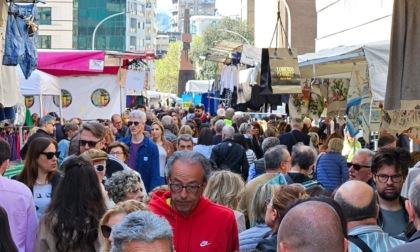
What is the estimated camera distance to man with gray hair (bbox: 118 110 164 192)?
1203 cm

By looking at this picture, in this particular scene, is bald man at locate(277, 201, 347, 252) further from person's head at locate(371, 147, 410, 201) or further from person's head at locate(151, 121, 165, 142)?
person's head at locate(151, 121, 165, 142)

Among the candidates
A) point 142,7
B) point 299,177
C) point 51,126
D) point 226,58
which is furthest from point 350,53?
point 142,7

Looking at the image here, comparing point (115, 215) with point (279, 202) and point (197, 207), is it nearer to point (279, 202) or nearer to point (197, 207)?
point (197, 207)

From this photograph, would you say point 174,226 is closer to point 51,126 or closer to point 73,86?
point 51,126

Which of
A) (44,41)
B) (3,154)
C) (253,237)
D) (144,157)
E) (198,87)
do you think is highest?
(44,41)

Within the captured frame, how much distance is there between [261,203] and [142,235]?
3273 mm

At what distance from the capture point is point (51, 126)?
48.9ft

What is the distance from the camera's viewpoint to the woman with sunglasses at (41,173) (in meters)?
8.05

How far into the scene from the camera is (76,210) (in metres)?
6.48

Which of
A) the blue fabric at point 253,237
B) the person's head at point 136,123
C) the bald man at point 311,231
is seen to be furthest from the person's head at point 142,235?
the person's head at point 136,123

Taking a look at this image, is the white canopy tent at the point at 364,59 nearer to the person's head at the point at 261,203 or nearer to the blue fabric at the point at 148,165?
the blue fabric at the point at 148,165

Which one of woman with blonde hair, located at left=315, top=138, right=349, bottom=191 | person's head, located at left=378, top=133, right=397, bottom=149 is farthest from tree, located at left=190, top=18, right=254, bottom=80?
person's head, located at left=378, top=133, right=397, bottom=149

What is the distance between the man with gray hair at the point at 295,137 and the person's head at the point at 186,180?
11.4 metres

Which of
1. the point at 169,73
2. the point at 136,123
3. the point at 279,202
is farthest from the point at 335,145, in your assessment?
the point at 169,73
